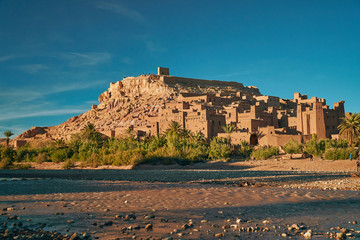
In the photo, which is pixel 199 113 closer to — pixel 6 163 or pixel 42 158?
pixel 42 158

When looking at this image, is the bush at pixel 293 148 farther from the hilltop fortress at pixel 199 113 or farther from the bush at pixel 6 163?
the bush at pixel 6 163

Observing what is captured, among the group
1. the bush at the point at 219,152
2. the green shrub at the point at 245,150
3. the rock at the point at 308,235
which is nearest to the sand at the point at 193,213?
the rock at the point at 308,235

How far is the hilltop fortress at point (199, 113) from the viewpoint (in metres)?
50.1

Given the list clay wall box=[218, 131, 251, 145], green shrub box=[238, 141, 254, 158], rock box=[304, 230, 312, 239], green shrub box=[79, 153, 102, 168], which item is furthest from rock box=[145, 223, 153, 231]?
clay wall box=[218, 131, 251, 145]

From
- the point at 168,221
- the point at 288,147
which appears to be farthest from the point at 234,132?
the point at 168,221

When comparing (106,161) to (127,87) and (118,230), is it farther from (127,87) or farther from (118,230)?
(127,87)

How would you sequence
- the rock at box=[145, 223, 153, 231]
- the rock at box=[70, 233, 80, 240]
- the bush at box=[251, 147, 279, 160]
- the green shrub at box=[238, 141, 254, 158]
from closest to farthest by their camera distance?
1. the rock at box=[70, 233, 80, 240]
2. the rock at box=[145, 223, 153, 231]
3. the bush at box=[251, 147, 279, 160]
4. the green shrub at box=[238, 141, 254, 158]

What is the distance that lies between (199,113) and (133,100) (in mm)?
42254

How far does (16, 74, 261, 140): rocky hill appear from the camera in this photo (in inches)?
3287

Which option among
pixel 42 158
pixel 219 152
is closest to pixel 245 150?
pixel 219 152

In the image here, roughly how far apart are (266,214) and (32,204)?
21.9 ft

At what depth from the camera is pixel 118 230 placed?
6.64m

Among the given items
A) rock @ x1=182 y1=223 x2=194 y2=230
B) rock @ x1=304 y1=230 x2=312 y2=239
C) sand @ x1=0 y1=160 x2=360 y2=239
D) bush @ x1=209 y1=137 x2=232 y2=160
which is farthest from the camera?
bush @ x1=209 y1=137 x2=232 y2=160

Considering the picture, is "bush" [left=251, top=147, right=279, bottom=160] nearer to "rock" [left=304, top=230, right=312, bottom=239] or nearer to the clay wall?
the clay wall
